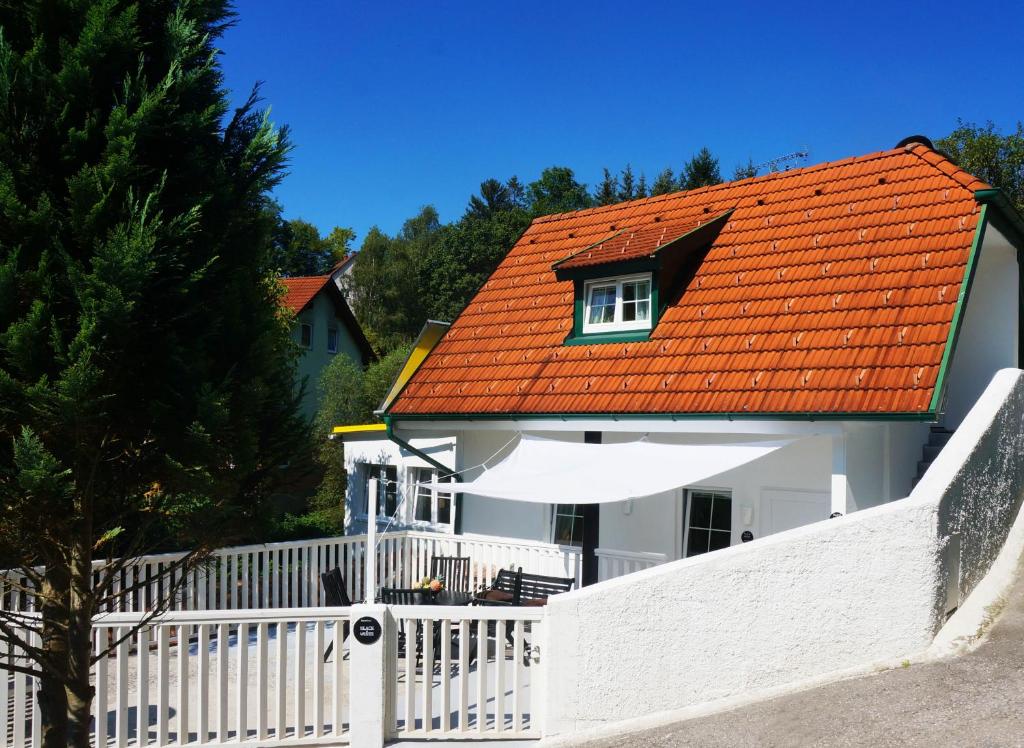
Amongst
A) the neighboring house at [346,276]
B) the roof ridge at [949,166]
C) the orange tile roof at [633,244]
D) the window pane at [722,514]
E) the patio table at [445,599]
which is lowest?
the patio table at [445,599]

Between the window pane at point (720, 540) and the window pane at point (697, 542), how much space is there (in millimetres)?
75

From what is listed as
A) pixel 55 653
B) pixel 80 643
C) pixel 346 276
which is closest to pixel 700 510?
pixel 80 643

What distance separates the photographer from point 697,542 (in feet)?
37.0

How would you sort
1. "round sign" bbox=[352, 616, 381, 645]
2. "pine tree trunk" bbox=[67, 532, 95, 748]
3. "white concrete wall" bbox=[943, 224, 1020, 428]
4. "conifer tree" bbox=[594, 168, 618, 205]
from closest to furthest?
"pine tree trunk" bbox=[67, 532, 95, 748]
"round sign" bbox=[352, 616, 381, 645]
"white concrete wall" bbox=[943, 224, 1020, 428]
"conifer tree" bbox=[594, 168, 618, 205]

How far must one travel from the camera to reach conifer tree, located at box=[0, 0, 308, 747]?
16.3 feet

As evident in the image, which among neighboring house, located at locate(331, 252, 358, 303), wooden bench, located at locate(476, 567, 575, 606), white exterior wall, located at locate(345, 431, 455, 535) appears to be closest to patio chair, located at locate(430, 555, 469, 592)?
wooden bench, located at locate(476, 567, 575, 606)

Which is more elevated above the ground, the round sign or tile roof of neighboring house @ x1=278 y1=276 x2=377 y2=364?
tile roof of neighboring house @ x1=278 y1=276 x2=377 y2=364

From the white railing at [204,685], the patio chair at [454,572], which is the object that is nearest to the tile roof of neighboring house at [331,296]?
the patio chair at [454,572]

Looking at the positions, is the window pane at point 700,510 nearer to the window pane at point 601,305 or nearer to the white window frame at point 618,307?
the white window frame at point 618,307

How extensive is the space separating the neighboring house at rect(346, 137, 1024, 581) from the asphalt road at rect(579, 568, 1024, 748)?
300cm

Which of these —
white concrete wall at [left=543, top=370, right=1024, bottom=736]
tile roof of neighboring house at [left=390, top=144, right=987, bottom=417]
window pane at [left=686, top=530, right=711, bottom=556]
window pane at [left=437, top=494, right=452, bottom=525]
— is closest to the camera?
white concrete wall at [left=543, top=370, right=1024, bottom=736]

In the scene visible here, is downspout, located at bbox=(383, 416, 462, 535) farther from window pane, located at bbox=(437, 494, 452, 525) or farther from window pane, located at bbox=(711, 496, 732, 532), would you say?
window pane, located at bbox=(711, 496, 732, 532)

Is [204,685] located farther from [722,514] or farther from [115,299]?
[722,514]

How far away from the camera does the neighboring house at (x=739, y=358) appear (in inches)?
359
